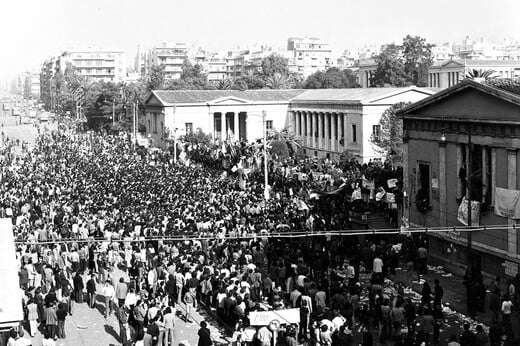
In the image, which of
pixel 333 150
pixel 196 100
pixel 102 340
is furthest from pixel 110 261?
pixel 196 100

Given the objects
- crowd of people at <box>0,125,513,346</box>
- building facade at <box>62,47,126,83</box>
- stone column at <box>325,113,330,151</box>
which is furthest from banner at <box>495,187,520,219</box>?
building facade at <box>62,47,126,83</box>

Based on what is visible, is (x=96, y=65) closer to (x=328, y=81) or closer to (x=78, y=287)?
(x=328, y=81)

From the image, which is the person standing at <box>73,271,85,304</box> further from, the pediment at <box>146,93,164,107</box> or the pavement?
the pediment at <box>146,93,164,107</box>

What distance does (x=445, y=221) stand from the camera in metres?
29.6

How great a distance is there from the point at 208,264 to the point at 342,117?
4485 cm

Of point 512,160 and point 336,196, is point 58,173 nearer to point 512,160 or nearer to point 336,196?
point 336,196

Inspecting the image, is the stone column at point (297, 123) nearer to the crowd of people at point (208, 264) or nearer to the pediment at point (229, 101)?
the pediment at point (229, 101)

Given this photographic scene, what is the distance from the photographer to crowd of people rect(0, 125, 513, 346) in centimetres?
1994

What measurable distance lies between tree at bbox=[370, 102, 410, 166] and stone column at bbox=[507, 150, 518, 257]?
1225 inches

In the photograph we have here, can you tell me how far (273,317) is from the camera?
59.9 feet

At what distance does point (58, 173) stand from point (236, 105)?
31849 mm

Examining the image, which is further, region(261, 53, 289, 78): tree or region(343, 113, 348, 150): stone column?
region(261, 53, 289, 78): tree

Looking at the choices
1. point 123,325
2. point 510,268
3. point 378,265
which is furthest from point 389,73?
point 123,325

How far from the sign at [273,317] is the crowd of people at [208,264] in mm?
130
